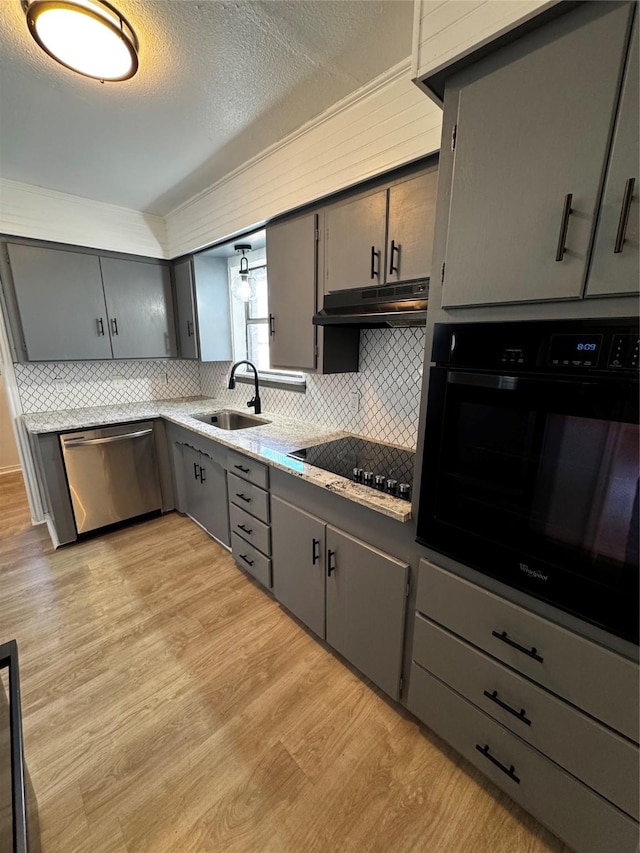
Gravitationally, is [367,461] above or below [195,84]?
below

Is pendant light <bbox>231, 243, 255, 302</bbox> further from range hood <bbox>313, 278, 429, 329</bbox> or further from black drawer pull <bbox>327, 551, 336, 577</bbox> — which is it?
black drawer pull <bbox>327, 551, 336, 577</bbox>

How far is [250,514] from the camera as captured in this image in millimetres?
2141

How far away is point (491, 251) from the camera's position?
0.96m

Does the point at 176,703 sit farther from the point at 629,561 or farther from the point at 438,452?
the point at 629,561

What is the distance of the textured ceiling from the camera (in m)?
1.18

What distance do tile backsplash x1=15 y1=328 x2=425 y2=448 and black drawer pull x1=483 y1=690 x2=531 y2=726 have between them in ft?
3.64

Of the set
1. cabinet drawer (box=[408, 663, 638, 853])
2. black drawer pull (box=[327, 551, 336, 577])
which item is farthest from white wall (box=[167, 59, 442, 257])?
cabinet drawer (box=[408, 663, 638, 853])

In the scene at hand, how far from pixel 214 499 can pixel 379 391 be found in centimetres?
147

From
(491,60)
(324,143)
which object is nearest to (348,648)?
(491,60)

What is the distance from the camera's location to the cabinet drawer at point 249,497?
6.57 ft

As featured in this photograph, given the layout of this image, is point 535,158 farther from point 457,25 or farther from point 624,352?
point 624,352

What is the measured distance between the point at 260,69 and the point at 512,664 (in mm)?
2376

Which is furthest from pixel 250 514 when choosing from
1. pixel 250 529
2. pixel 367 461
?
pixel 367 461

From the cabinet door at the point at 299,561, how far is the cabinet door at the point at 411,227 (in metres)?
1.20
